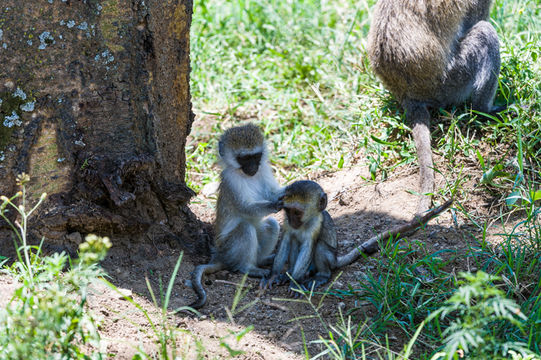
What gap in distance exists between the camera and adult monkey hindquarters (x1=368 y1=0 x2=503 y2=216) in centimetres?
560

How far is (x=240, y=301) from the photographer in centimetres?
397

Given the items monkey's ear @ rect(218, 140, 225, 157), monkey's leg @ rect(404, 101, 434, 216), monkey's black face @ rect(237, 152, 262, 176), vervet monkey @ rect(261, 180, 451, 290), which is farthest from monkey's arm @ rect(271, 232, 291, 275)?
monkey's leg @ rect(404, 101, 434, 216)

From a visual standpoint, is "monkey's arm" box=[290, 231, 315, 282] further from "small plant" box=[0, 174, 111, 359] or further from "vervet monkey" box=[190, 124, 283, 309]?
"small plant" box=[0, 174, 111, 359]

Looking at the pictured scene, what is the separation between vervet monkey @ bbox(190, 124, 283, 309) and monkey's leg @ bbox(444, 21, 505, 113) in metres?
2.23

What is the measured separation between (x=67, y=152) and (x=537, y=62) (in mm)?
4200

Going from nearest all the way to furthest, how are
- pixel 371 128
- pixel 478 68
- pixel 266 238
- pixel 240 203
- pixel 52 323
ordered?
1. pixel 52 323
2. pixel 240 203
3. pixel 266 238
4. pixel 478 68
5. pixel 371 128

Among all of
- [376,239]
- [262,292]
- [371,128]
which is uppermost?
[371,128]

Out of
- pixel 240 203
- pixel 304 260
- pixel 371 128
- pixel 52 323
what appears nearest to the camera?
pixel 52 323

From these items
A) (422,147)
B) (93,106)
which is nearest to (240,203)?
(93,106)

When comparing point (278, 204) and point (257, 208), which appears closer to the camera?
point (278, 204)

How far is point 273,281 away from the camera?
168 inches

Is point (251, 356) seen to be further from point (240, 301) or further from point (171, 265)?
point (171, 265)

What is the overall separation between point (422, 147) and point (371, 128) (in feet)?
2.54

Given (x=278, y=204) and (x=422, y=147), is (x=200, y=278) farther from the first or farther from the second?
(x=422, y=147)
